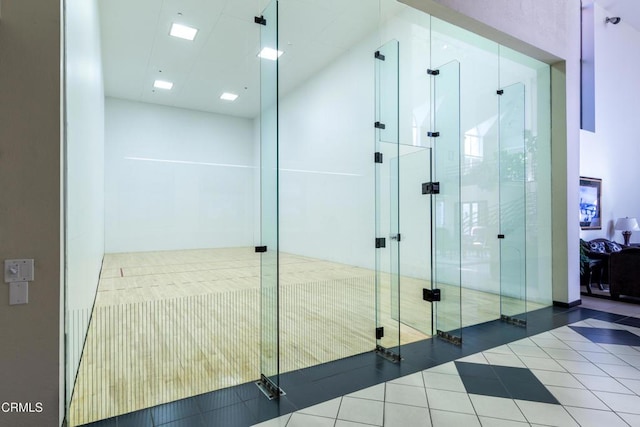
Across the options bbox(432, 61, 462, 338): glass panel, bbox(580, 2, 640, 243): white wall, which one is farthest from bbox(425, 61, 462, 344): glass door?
bbox(580, 2, 640, 243): white wall

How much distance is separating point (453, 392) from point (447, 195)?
2.02 metres

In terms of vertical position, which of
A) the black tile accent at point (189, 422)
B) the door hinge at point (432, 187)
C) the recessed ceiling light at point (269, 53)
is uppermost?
the recessed ceiling light at point (269, 53)

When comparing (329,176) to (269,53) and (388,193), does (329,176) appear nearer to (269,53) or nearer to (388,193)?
(388,193)

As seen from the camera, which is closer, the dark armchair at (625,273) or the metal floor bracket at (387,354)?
the metal floor bracket at (387,354)

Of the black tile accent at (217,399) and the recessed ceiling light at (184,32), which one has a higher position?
the recessed ceiling light at (184,32)

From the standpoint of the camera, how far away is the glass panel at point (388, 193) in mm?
3281

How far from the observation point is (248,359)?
2.82 metres

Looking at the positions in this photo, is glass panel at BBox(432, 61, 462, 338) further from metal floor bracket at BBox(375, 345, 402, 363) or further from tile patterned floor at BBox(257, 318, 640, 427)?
metal floor bracket at BBox(375, 345, 402, 363)

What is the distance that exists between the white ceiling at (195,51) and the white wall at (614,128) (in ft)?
21.2

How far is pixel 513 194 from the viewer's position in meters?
4.56

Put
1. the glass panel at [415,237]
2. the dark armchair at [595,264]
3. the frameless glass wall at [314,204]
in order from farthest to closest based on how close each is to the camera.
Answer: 1. the dark armchair at [595,264]
2. the glass panel at [415,237]
3. the frameless glass wall at [314,204]

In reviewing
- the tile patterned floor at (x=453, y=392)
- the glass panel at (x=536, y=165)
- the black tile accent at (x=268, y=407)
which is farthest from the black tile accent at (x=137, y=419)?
the glass panel at (x=536, y=165)

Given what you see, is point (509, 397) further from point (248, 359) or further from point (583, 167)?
point (583, 167)

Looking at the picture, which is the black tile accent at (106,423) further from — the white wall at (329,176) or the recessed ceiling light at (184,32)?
the recessed ceiling light at (184,32)
